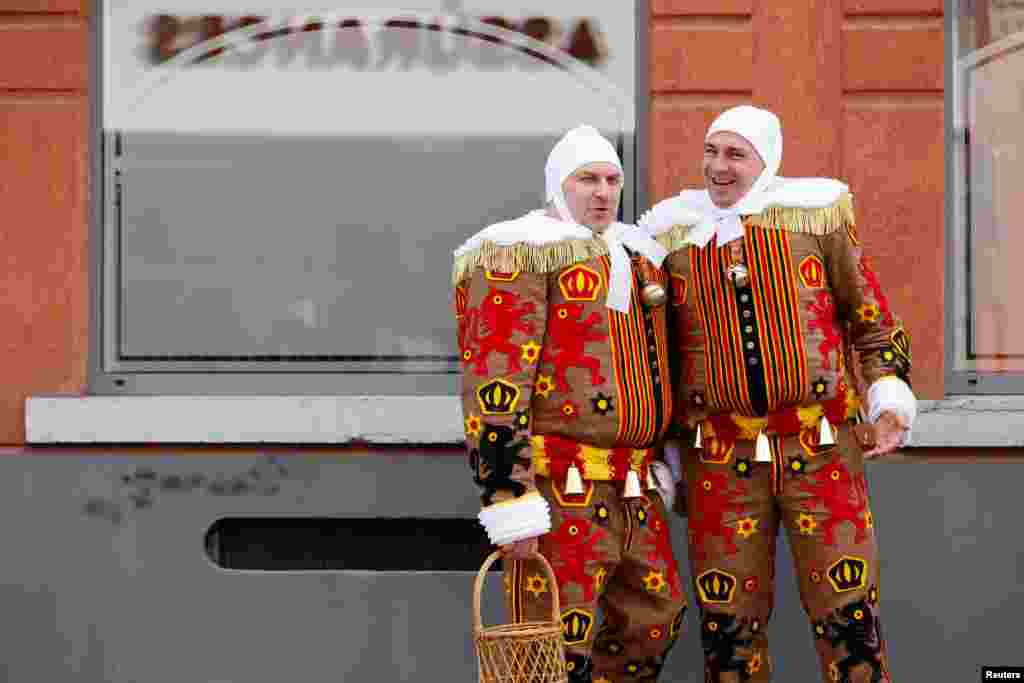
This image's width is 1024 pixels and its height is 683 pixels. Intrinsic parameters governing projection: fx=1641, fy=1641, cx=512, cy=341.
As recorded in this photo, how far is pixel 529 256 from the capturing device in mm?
4410

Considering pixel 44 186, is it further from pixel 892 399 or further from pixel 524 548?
pixel 892 399

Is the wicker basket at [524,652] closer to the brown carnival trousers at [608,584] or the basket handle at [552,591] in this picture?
the basket handle at [552,591]

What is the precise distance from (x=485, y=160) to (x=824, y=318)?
170cm

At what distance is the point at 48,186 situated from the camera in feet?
19.0

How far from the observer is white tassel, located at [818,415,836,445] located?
4.56 meters

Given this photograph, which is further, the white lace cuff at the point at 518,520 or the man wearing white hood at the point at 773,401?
the man wearing white hood at the point at 773,401

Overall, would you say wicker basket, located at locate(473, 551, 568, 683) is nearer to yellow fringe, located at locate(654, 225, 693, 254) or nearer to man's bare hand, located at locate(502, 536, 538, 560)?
man's bare hand, located at locate(502, 536, 538, 560)

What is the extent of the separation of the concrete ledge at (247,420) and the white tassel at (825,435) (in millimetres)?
1497

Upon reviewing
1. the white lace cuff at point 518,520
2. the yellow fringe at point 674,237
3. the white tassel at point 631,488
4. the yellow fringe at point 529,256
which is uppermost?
the yellow fringe at point 674,237

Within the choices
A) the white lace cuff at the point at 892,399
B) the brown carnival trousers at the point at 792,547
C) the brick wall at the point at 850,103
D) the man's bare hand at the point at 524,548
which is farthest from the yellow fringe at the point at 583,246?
the brick wall at the point at 850,103

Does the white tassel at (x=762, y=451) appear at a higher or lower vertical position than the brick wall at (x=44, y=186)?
lower

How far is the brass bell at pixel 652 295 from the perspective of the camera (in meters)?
4.54

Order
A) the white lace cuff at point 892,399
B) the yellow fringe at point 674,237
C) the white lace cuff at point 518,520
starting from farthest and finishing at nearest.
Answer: the yellow fringe at point 674,237, the white lace cuff at point 892,399, the white lace cuff at point 518,520

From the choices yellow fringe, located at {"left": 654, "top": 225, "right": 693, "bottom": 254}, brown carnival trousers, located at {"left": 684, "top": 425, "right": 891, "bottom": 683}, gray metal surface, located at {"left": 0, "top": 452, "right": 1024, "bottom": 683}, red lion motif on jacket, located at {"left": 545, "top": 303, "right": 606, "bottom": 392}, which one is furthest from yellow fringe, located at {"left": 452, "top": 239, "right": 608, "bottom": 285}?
gray metal surface, located at {"left": 0, "top": 452, "right": 1024, "bottom": 683}
